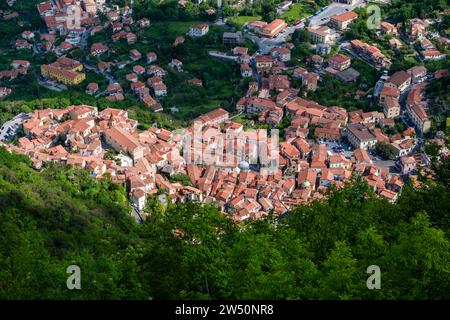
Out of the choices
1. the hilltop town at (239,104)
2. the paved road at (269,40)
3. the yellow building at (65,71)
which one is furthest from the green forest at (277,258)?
the paved road at (269,40)

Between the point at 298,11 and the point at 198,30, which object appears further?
the point at 298,11

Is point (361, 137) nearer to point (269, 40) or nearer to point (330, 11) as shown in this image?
point (269, 40)

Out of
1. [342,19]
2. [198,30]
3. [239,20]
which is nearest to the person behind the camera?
[342,19]

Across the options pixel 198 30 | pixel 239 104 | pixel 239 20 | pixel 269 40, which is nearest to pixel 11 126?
pixel 239 104

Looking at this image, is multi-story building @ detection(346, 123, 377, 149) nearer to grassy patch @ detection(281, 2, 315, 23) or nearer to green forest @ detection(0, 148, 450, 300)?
grassy patch @ detection(281, 2, 315, 23)

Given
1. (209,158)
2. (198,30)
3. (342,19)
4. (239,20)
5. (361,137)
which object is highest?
(209,158)

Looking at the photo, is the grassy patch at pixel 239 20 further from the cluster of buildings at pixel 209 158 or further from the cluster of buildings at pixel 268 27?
the cluster of buildings at pixel 209 158
